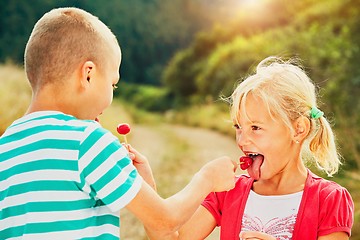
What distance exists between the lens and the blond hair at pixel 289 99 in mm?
2732

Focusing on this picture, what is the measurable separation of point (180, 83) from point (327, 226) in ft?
85.6

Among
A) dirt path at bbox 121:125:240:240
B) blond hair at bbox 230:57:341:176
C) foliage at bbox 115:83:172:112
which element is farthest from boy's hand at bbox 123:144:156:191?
foliage at bbox 115:83:172:112

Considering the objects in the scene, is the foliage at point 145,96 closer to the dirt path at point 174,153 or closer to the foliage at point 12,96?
the dirt path at point 174,153

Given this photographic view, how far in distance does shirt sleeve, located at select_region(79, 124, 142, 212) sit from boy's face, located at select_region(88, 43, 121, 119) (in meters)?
0.18

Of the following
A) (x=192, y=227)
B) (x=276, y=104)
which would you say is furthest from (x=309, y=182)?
(x=192, y=227)

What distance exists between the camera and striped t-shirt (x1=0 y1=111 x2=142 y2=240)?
78.8 inches

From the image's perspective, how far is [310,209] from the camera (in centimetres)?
259

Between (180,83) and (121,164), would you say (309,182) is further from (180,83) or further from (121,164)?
(180,83)

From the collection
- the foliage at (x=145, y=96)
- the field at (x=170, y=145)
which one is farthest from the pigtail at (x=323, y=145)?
the foliage at (x=145, y=96)

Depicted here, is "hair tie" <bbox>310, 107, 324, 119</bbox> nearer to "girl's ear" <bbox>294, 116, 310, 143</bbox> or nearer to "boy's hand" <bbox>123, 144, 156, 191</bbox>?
"girl's ear" <bbox>294, 116, 310, 143</bbox>

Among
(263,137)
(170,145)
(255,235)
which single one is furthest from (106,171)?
(170,145)

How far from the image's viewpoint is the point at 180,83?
2850 centimetres

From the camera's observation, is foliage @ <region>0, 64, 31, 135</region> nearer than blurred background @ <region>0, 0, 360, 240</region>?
Yes

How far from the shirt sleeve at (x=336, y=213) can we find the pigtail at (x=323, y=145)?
27 cm
